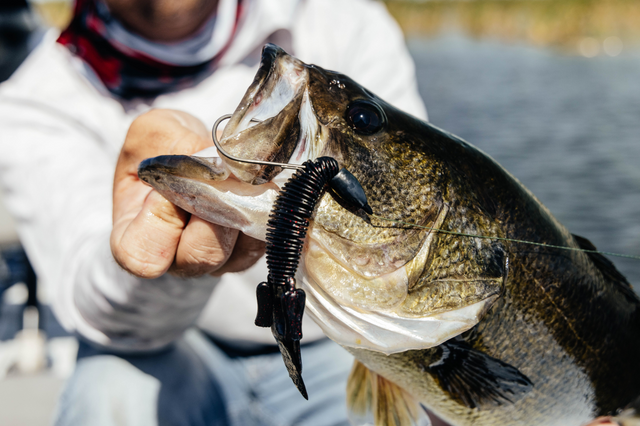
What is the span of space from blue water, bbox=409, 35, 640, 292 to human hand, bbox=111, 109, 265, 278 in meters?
4.96

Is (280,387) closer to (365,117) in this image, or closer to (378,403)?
(378,403)

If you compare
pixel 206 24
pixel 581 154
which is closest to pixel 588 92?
pixel 581 154

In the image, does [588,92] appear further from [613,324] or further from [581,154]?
[613,324]

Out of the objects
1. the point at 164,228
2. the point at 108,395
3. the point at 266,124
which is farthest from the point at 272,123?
the point at 108,395

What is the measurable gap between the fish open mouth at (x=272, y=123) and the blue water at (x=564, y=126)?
5032 millimetres

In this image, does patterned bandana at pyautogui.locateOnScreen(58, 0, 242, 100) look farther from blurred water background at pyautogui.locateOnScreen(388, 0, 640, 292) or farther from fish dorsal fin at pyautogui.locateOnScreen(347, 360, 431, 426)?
blurred water background at pyautogui.locateOnScreen(388, 0, 640, 292)

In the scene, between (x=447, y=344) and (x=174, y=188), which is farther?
(x=447, y=344)

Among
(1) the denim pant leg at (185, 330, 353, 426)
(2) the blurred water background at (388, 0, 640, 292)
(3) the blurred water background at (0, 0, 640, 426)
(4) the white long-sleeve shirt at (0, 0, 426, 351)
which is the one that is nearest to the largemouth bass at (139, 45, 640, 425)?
(4) the white long-sleeve shirt at (0, 0, 426, 351)

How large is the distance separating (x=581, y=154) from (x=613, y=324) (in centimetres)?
812

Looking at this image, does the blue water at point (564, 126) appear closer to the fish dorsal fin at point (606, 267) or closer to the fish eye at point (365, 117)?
the fish dorsal fin at point (606, 267)

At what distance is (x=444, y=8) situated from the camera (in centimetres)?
2467

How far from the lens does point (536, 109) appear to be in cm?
1127

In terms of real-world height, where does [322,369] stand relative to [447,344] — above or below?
below

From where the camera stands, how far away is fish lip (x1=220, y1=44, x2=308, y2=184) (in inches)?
31.7
